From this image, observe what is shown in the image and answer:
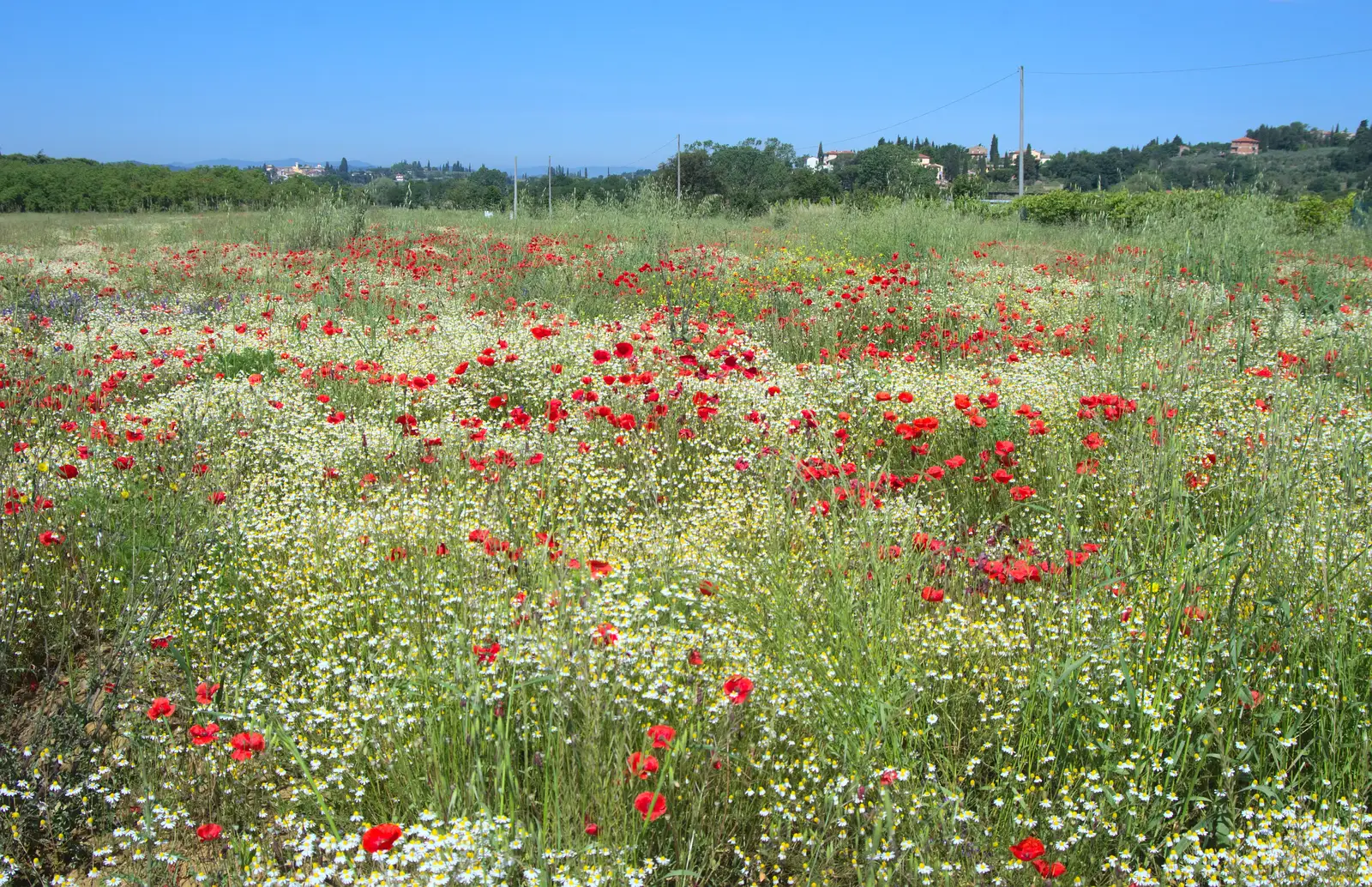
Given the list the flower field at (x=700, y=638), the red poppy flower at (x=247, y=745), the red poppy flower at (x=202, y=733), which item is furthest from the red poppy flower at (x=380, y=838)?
the red poppy flower at (x=202, y=733)

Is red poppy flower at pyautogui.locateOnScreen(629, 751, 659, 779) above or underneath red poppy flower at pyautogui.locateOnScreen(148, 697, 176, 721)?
underneath

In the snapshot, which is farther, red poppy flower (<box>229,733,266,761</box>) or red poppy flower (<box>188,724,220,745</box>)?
red poppy flower (<box>188,724,220,745</box>)

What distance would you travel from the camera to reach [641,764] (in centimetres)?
173

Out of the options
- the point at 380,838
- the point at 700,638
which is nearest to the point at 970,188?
the point at 700,638

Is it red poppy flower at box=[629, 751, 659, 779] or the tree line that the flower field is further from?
the tree line

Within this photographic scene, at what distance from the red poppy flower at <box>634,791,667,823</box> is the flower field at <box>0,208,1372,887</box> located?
0.08 meters

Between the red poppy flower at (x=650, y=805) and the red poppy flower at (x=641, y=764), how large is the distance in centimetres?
5

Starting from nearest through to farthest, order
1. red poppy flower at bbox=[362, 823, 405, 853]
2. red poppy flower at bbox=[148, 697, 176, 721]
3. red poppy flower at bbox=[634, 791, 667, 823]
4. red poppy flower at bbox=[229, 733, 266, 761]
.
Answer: red poppy flower at bbox=[362, 823, 405, 853] < red poppy flower at bbox=[634, 791, 667, 823] < red poppy flower at bbox=[229, 733, 266, 761] < red poppy flower at bbox=[148, 697, 176, 721]

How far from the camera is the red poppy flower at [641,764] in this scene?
1724mm

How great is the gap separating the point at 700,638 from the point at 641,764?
0.66m

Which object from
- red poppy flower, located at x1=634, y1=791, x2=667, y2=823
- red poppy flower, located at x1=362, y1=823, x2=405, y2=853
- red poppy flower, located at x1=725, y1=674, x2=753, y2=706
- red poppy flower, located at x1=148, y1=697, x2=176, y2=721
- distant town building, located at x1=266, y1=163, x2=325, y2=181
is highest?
distant town building, located at x1=266, y1=163, x2=325, y2=181

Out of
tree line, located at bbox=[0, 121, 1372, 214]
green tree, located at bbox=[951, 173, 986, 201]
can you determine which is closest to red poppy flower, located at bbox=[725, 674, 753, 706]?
tree line, located at bbox=[0, 121, 1372, 214]

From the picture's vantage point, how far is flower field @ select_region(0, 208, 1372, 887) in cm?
199

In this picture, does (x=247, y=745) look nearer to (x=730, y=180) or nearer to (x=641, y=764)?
(x=641, y=764)
